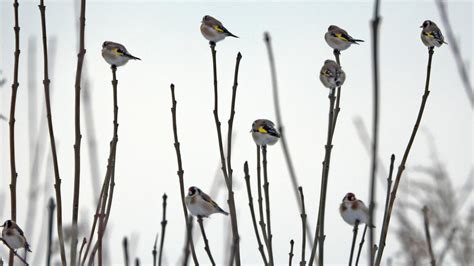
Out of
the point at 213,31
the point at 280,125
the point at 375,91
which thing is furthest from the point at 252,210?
the point at 213,31

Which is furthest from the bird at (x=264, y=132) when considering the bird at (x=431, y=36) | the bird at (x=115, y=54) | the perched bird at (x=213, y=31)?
the bird at (x=431, y=36)

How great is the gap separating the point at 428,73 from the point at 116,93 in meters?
1.60

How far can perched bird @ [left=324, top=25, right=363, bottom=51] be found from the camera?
21.7 ft

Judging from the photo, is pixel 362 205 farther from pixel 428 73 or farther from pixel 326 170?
pixel 326 170

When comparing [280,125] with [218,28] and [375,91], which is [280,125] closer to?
[375,91]

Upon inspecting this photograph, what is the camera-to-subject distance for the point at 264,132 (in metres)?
6.02

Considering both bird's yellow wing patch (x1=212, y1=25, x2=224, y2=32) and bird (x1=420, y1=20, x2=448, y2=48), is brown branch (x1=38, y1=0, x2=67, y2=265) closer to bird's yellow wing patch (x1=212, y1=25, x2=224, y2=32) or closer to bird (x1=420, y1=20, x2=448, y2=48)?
bird's yellow wing patch (x1=212, y1=25, x2=224, y2=32)

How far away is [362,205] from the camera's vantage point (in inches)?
207

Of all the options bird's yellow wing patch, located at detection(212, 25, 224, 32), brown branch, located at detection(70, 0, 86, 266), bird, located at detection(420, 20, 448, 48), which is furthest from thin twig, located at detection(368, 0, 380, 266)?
bird's yellow wing patch, located at detection(212, 25, 224, 32)

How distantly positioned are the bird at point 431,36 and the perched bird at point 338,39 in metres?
0.72

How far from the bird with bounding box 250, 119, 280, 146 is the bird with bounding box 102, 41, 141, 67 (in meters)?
1.18

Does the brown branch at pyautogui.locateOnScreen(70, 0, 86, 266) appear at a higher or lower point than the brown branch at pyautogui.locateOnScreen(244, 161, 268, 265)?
higher

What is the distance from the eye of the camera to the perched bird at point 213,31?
6.20 m

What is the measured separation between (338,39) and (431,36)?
0.81m
